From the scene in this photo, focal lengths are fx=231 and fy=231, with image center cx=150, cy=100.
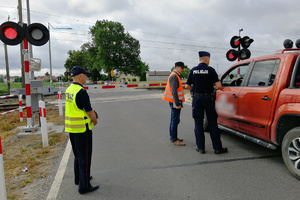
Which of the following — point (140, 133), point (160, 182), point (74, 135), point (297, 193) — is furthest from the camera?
point (140, 133)

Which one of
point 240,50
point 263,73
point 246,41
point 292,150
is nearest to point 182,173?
point 292,150

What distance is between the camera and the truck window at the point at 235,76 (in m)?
4.78

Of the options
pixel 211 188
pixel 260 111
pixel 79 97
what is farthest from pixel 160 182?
pixel 260 111

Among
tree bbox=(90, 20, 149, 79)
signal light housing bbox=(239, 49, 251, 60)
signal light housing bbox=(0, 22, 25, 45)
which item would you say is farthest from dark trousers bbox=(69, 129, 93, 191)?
tree bbox=(90, 20, 149, 79)

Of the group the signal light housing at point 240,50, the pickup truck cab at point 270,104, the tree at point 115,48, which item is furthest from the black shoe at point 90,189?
the tree at point 115,48

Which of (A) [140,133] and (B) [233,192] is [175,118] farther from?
(B) [233,192]

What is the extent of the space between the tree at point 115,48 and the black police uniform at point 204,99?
5002 centimetres

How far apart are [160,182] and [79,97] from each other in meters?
1.65

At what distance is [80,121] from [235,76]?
3765mm

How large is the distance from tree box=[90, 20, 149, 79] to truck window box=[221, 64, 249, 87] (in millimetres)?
49214

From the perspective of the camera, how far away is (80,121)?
304cm

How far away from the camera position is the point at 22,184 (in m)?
3.40

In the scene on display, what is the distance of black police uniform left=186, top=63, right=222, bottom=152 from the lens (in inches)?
170

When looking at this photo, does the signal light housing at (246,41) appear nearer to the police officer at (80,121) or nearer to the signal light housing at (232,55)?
the signal light housing at (232,55)
